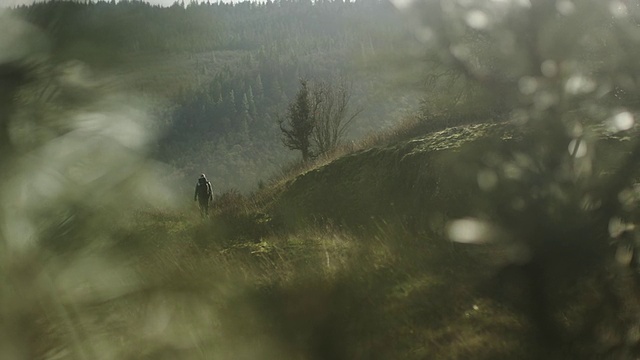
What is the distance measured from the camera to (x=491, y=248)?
296 inches

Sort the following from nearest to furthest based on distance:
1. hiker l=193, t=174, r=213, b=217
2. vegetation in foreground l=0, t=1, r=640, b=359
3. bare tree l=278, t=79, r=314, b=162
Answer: vegetation in foreground l=0, t=1, r=640, b=359 → hiker l=193, t=174, r=213, b=217 → bare tree l=278, t=79, r=314, b=162

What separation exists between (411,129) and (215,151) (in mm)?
119754

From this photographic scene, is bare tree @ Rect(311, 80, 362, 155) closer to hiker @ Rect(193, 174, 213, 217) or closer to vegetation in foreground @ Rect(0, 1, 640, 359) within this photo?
hiker @ Rect(193, 174, 213, 217)

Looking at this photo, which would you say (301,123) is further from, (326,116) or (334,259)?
(334,259)

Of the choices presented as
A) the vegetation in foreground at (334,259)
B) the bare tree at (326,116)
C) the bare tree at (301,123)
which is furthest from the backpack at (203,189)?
the bare tree at (326,116)

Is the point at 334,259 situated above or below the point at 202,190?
above

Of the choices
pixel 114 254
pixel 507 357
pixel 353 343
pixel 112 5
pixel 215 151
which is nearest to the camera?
pixel 112 5

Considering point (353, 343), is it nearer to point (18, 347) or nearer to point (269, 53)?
point (18, 347)

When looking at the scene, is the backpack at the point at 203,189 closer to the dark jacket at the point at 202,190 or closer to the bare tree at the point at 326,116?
the dark jacket at the point at 202,190

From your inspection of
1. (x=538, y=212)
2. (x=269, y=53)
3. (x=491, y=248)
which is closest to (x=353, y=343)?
(x=491, y=248)

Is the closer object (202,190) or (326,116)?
(202,190)

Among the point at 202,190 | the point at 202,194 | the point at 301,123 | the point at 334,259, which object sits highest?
the point at 334,259

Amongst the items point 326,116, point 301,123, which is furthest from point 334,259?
point 326,116

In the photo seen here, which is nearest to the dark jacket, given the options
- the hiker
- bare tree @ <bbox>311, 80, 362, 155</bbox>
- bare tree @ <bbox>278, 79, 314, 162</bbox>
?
the hiker
